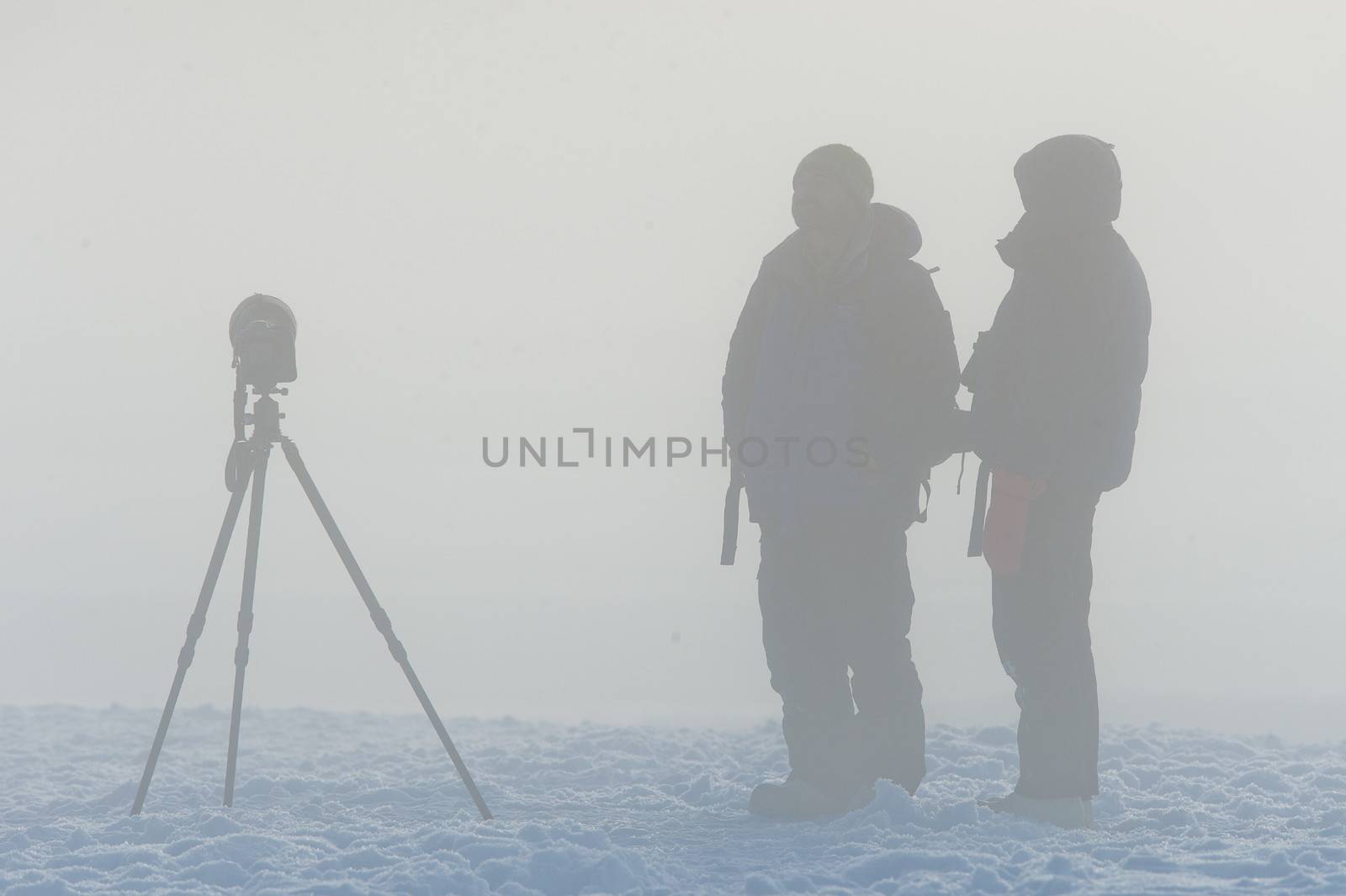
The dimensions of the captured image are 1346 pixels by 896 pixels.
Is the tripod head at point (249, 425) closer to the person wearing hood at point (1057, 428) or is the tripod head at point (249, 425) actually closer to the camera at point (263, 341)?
the camera at point (263, 341)

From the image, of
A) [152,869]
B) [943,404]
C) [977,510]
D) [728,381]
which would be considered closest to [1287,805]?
[977,510]

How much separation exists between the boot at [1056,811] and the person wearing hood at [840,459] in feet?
1.37

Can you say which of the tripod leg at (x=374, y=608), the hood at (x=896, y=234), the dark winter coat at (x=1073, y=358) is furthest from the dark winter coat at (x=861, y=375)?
the tripod leg at (x=374, y=608)

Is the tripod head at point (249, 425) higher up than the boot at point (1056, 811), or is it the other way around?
the tripod head at point (249, 425)

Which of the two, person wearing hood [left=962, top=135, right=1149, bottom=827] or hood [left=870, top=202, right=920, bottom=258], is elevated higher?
hood [left=870, top=202, right=920, bottom=258]

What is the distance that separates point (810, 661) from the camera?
15.9ft

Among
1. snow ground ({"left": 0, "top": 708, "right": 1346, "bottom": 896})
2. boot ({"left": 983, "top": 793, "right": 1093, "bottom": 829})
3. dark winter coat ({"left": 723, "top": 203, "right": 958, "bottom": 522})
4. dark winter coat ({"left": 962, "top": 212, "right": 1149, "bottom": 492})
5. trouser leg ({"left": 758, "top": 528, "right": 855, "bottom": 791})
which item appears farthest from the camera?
trouser leg ({"left": 758, "top": 528, "right": 855, "bottom": 791})

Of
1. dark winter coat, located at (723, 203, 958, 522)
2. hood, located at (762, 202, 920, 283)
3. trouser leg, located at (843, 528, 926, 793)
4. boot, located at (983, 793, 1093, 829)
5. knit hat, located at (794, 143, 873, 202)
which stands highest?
knit hat, located at (794, 143, 873, 202)

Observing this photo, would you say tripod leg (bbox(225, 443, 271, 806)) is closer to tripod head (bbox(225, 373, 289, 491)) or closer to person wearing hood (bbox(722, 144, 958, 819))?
tripod head (bbox(225, 373, 289, 491))

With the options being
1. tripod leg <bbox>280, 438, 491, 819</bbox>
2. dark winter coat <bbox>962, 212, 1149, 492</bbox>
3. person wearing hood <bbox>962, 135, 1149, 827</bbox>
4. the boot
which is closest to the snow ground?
the boot

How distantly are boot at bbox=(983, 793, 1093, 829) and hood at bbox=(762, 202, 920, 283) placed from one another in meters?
1.83

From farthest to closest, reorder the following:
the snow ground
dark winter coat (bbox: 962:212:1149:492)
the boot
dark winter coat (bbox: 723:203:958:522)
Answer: dark winter coat (bbox: 723:203:958:522) < the boot < dark winter coat (bbox: 962:212:1149:492) < the snow ground

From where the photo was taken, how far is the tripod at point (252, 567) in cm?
474

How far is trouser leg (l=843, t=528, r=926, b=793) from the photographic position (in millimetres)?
4758
